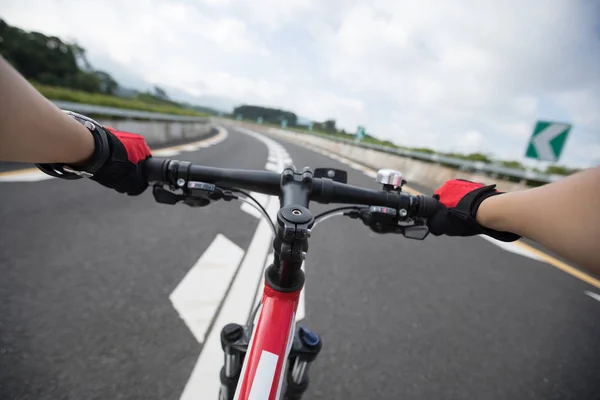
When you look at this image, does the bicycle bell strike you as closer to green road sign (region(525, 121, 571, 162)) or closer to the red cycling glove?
the red cycling glove

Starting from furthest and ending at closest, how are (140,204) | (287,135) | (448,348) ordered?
(287,135) → (140,204) → (448,348)

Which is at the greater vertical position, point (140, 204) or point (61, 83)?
point (61, 83)

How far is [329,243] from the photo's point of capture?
347 centimetres

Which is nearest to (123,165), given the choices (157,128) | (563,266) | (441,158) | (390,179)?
(390,179)

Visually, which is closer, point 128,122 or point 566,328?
point 566,328

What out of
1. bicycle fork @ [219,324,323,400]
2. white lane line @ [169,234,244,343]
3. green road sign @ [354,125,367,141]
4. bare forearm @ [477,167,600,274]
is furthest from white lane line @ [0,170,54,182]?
green road sign @ [354,125,367,141]

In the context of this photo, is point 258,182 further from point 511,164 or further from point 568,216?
point 511,164

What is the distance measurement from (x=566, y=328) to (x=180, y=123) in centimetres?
1529

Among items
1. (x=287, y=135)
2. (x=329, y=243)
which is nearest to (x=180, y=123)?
(x=329, y=243)

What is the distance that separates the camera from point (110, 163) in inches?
33.6

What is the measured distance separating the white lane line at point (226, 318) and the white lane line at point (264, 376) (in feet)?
2.92

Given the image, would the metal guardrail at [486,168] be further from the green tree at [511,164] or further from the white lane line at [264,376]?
the white lane line at [264,376]

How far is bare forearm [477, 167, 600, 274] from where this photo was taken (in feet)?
1.51

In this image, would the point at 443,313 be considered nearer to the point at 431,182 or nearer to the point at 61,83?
the point at 431,182
